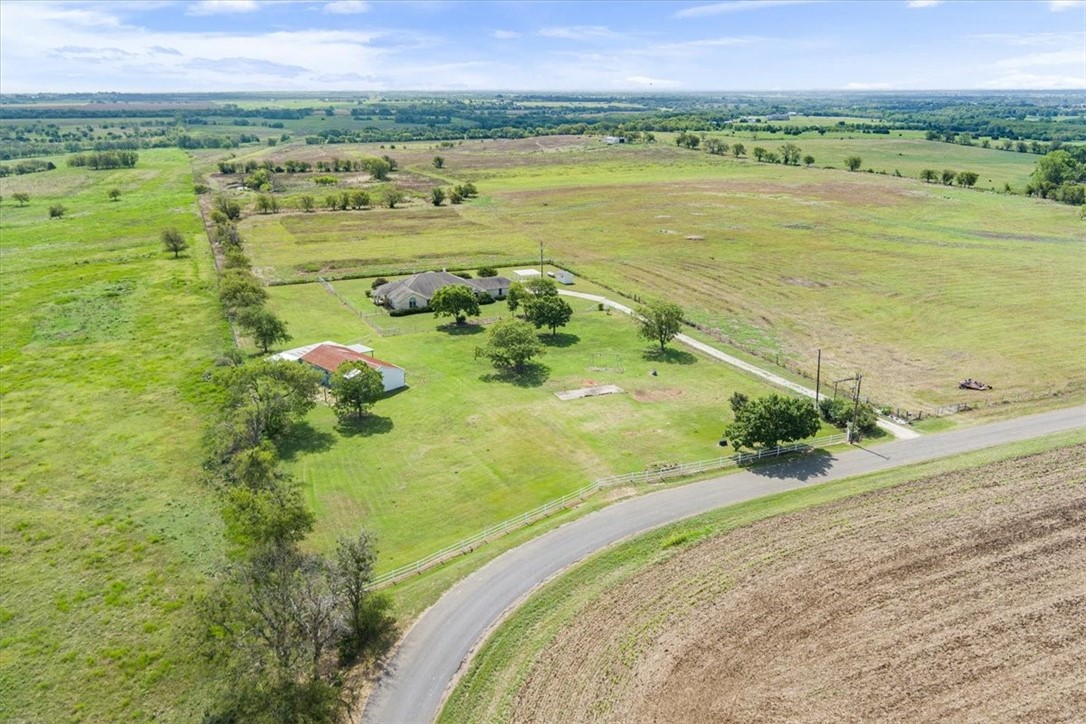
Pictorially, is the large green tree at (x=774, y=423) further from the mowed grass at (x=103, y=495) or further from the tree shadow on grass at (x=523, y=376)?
the mowed grass at (x=103, y=495)

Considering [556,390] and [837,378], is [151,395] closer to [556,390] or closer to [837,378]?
[556,390]

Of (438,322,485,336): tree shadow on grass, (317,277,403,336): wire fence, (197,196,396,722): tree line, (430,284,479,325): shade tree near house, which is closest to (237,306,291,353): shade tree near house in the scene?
(317,277,403,336): wire fence

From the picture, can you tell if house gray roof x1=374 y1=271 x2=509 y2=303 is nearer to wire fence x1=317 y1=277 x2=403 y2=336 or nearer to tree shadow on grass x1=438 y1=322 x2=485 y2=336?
wire fence x1=317 y1=277 x2=403 y2=336

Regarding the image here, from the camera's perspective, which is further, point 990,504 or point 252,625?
point 990,504

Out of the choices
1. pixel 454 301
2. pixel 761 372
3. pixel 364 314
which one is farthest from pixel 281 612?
pixel 364 314

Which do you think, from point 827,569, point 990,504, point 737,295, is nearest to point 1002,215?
point 737,295

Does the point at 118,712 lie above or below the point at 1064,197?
below

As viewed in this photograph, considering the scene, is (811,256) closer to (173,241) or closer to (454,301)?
(454,301)

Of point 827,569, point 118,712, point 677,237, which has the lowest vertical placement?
point 118,712
